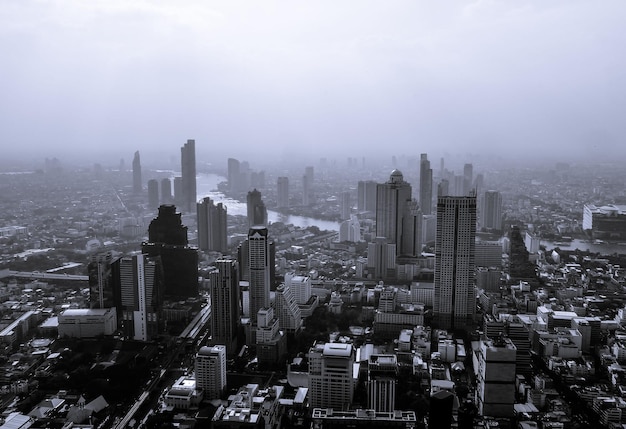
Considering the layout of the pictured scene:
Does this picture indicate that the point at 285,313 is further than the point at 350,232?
No

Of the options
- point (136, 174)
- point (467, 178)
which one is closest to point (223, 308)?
point (136, 174)

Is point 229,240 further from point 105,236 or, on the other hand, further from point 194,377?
point 194,377

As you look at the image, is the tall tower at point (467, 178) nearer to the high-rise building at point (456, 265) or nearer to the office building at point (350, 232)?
the office building at point (350, 232)

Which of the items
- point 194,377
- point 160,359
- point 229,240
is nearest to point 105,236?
point 229,240

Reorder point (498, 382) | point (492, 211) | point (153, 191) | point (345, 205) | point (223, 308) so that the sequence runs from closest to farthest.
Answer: point (498, 382), point (223, 308), point (153, 191), point (492, 211), point (345, 205)

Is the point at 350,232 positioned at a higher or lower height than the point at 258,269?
lower

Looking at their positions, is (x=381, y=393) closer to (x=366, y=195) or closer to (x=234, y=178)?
(x=366, y=195)
